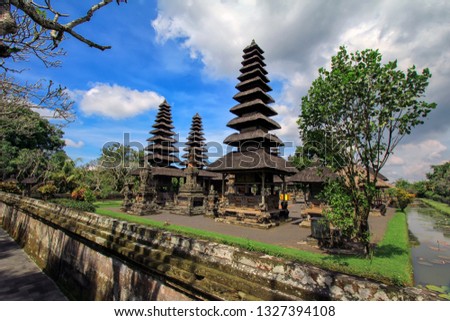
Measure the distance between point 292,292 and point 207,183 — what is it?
32.1 metres

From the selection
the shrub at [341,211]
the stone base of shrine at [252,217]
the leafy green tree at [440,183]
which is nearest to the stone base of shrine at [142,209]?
the stone base of shrine at [252,217]

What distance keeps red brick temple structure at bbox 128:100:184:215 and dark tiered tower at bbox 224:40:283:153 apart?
32.3 feet

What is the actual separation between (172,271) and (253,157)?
544 inches

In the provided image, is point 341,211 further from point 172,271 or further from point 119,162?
point 119,162

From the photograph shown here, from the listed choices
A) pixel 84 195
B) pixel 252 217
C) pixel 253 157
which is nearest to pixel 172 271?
pixel 252 217

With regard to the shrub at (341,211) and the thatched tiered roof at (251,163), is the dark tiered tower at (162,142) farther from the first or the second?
the shrub at (341,211)

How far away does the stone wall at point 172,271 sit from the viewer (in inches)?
69.2

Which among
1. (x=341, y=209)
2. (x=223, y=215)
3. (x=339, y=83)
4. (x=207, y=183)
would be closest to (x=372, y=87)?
(x=339, y=83)

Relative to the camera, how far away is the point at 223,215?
54.5 ft

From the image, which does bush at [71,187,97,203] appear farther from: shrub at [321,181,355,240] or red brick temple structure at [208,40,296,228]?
shrub at [321,181,355,240]

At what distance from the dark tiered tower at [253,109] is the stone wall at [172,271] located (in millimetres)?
13529

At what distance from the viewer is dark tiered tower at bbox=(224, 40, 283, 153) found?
1714 cm

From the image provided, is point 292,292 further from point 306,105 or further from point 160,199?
point 160,199
